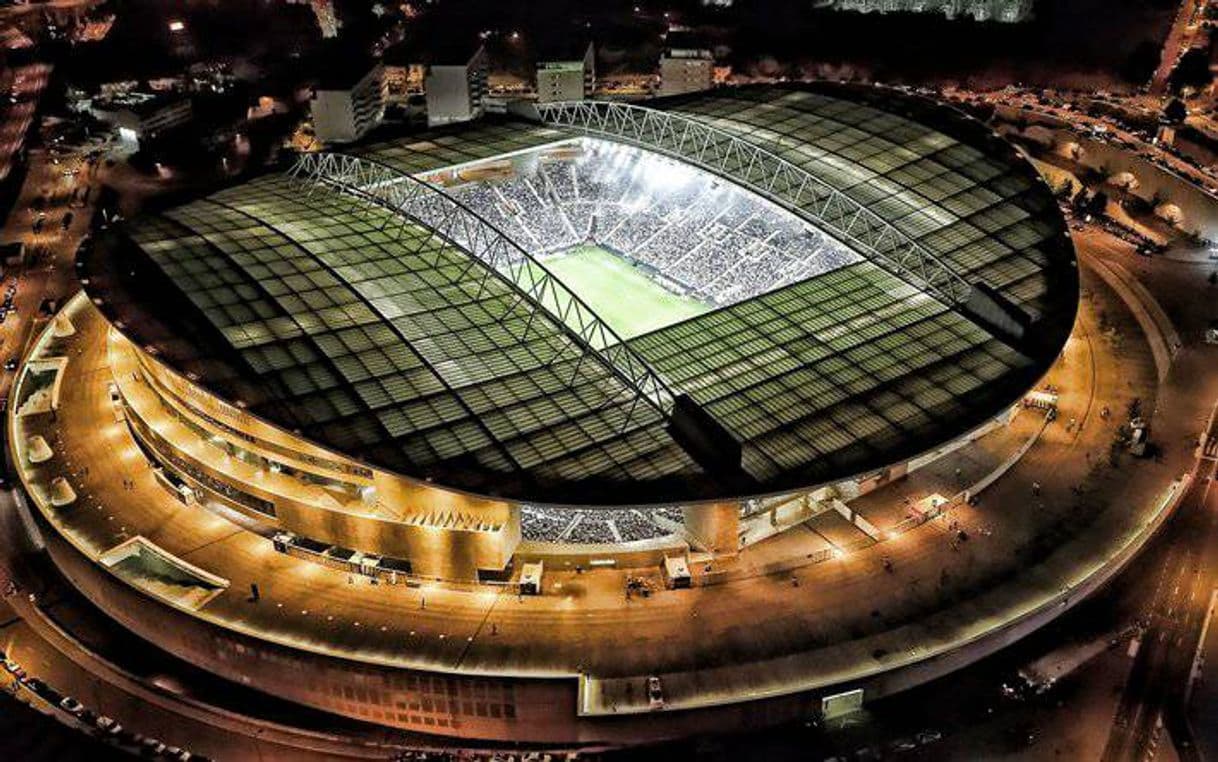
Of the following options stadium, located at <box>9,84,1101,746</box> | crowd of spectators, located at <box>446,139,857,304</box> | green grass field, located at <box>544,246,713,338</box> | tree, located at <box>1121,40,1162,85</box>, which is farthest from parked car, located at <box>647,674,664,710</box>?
tree, located at <box>1121,40,1162,85</box>

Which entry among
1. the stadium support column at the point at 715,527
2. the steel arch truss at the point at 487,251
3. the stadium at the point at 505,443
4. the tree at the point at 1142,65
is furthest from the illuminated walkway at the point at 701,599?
the tree at the point at 1142,65

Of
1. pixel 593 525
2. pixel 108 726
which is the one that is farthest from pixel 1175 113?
pixel 108 726

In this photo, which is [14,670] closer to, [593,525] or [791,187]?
[593,525]

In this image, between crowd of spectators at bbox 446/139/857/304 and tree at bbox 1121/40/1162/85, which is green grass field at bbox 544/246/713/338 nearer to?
crowd of spectators at bbox 446/139/857/304

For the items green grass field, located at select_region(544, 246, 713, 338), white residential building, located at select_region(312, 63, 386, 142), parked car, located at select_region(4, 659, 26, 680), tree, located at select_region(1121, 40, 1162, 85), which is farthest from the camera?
tree, located at select_region(1121, 40, 1162, 85)

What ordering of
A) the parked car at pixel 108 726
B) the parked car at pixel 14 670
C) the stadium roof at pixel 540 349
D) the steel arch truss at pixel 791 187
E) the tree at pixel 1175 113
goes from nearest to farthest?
the parked car at pixel 108 726 < the stadium roof at pixel 540 349 < the parked car at pixel 14 670 < the steel arch truss at pixel 791 187 < the tree at pixel 1175 113

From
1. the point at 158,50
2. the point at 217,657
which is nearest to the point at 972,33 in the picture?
the point at 158,50

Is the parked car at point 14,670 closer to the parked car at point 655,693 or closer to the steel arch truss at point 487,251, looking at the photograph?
the steel arch truss at point 487,251

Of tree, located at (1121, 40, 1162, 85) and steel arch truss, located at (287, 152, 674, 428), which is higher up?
tree, located at (1121, 40, 1162, 85)
